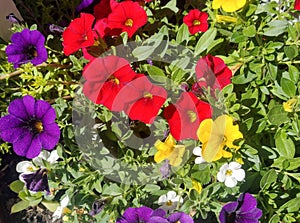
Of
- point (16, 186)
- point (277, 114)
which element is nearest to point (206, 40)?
point (277, 114)

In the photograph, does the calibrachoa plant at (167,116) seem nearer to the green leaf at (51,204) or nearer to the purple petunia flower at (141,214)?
the purple petunia flower at (141,214)

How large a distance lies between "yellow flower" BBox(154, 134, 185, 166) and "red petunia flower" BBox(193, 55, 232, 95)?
0.15 meters

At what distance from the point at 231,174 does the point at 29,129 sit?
541 millimetres

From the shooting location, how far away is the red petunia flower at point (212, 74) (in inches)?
50.9

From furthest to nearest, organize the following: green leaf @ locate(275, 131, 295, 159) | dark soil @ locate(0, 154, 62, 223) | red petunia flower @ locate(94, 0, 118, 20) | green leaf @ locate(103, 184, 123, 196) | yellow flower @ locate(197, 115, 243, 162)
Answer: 1. dark soil @ locate(0, 154, 62, 223)
2. red petunia flower @ locate(94, 0, 118, 20)
3. green leaf @ locate(103, 184, 123, 196)
4. green leaf @ locate(275, 131, 295, 159)
5. yellow flower @ locate(197, 115, 243, 162)

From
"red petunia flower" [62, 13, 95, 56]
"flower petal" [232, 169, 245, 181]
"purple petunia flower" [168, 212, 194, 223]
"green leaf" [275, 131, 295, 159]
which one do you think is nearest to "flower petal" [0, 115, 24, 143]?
"red petunia flower" [62, 13, 95, 56]

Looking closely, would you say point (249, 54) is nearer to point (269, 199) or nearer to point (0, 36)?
point (269, 199)

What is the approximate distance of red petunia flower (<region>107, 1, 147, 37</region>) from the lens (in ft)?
4.53

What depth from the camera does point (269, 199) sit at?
1.44 m

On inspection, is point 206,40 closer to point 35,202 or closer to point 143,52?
point 143,52

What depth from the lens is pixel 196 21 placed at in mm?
1494

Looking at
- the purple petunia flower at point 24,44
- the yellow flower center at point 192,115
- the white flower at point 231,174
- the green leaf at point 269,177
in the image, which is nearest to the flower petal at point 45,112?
the purple petunia flower at point 24,44

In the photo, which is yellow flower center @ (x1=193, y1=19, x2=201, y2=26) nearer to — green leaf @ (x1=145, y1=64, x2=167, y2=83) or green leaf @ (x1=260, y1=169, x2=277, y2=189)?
green leaf @ (x1=145, y1=64, x2=167, y2=83)

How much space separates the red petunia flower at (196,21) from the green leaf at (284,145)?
0.36 meters
